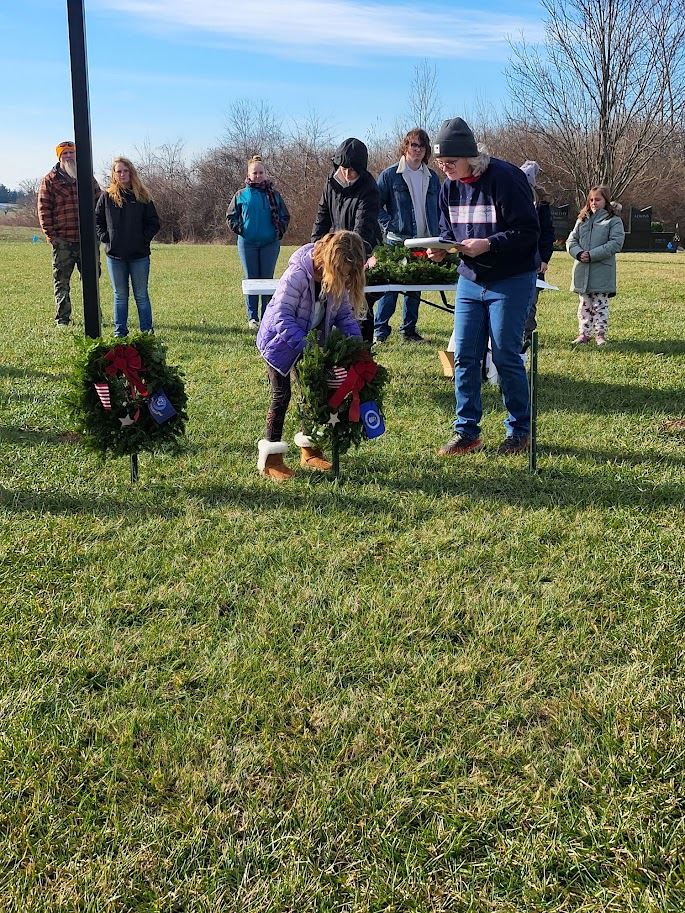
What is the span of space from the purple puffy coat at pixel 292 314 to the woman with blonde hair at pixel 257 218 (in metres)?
4.99

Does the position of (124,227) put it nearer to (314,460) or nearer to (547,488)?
(314,460)

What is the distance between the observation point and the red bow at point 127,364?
13.8 ft

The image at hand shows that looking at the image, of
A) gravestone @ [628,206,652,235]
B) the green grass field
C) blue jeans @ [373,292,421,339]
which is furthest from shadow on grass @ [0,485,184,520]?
gravestone @ [628,206,652,235]

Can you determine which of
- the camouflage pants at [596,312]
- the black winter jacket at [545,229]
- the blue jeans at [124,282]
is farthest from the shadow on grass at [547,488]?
the blue jeans at [124,282]

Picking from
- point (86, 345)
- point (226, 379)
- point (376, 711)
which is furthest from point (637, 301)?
point (376, 711)

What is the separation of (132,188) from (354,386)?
18.7 feet

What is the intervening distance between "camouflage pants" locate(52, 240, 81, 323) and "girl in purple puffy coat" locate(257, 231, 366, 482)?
622cm

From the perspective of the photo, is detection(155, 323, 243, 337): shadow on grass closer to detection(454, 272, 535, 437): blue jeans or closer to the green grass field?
the green grass field

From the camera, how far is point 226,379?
717 centimetres

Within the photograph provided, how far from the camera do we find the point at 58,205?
9.54m

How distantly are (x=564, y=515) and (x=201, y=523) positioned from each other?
1.88 meters

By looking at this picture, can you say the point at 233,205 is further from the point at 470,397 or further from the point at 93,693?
the point at 93,693

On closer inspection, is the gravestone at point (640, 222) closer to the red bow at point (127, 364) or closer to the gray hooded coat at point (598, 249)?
the gray hooded coat at point (598, 249)

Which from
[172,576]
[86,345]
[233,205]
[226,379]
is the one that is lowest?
[172,576]
